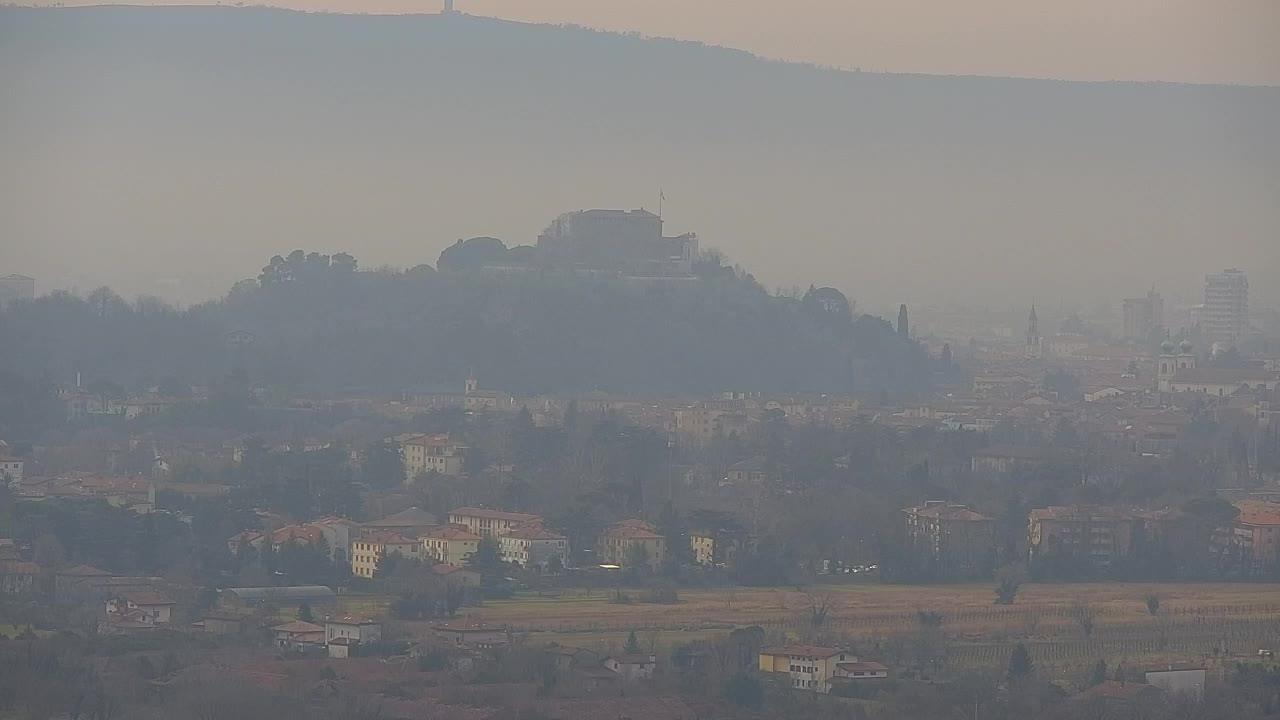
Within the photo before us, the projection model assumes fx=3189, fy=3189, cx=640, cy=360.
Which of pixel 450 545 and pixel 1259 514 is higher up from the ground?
pixel 1259 514

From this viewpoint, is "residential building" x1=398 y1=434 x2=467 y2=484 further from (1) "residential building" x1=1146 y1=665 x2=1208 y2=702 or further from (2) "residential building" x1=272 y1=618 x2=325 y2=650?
(1) "residential building" x1=1146 y1=665 x2=1208 y2=702

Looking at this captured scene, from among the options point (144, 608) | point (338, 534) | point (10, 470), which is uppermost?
point (10, 470)

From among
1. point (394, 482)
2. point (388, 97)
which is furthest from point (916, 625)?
point (388, 97)

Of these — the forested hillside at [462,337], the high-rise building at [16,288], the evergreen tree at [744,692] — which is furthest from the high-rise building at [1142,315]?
the evergreen tree at [744,692]

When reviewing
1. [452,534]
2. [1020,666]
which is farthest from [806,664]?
[452,534]

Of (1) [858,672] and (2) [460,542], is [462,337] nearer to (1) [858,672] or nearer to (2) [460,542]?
(2) [460,542]

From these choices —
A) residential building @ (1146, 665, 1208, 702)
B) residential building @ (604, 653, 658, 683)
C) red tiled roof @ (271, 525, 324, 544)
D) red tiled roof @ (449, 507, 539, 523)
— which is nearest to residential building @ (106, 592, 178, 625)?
red tiled roof @ (271, 525, 324, 544)

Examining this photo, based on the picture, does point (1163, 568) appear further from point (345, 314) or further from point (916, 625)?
point (345, 314)
